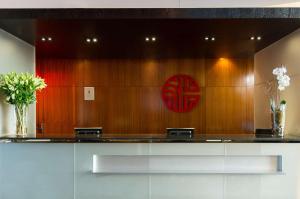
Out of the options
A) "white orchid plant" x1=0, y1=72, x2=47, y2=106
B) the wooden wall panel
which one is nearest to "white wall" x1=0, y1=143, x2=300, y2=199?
"white orchid plant" x1=0, y1=72, x2=47, y2=106

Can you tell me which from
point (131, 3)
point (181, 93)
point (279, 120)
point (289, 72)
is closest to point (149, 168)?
point (279, 120)

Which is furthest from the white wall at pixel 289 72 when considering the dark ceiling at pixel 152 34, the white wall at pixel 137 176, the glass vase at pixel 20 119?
the glass vase at pixel 20 119

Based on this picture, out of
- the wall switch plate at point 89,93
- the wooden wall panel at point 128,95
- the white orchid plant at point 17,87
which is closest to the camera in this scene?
the white orchid plant at point 17,87

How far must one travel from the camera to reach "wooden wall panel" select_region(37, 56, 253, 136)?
293 inches

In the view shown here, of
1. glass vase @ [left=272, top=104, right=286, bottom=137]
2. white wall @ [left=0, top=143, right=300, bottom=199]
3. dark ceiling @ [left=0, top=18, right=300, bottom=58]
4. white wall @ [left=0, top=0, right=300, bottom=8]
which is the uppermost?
white wall @ [left=0, top=0, right=300, bottom=8]

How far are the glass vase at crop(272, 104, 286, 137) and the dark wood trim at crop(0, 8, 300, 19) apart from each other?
122 centimetres

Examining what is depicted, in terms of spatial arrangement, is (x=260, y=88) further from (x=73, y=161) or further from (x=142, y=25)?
(x=73, y=161)

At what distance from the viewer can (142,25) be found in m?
4.04

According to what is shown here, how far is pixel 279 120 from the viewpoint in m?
3.93

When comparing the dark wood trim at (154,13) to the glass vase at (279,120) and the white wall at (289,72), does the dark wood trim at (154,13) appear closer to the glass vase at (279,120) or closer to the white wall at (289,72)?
the white wall at (289,72)

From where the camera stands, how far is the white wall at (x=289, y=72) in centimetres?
412

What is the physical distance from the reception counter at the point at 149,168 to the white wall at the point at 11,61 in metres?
0.70

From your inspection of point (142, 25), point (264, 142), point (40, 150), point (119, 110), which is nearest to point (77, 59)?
point (119, 110)

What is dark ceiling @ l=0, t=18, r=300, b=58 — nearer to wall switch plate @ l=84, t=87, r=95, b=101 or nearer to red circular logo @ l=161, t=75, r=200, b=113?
red circular logo @ l=161, t=75, r=200, b=113
